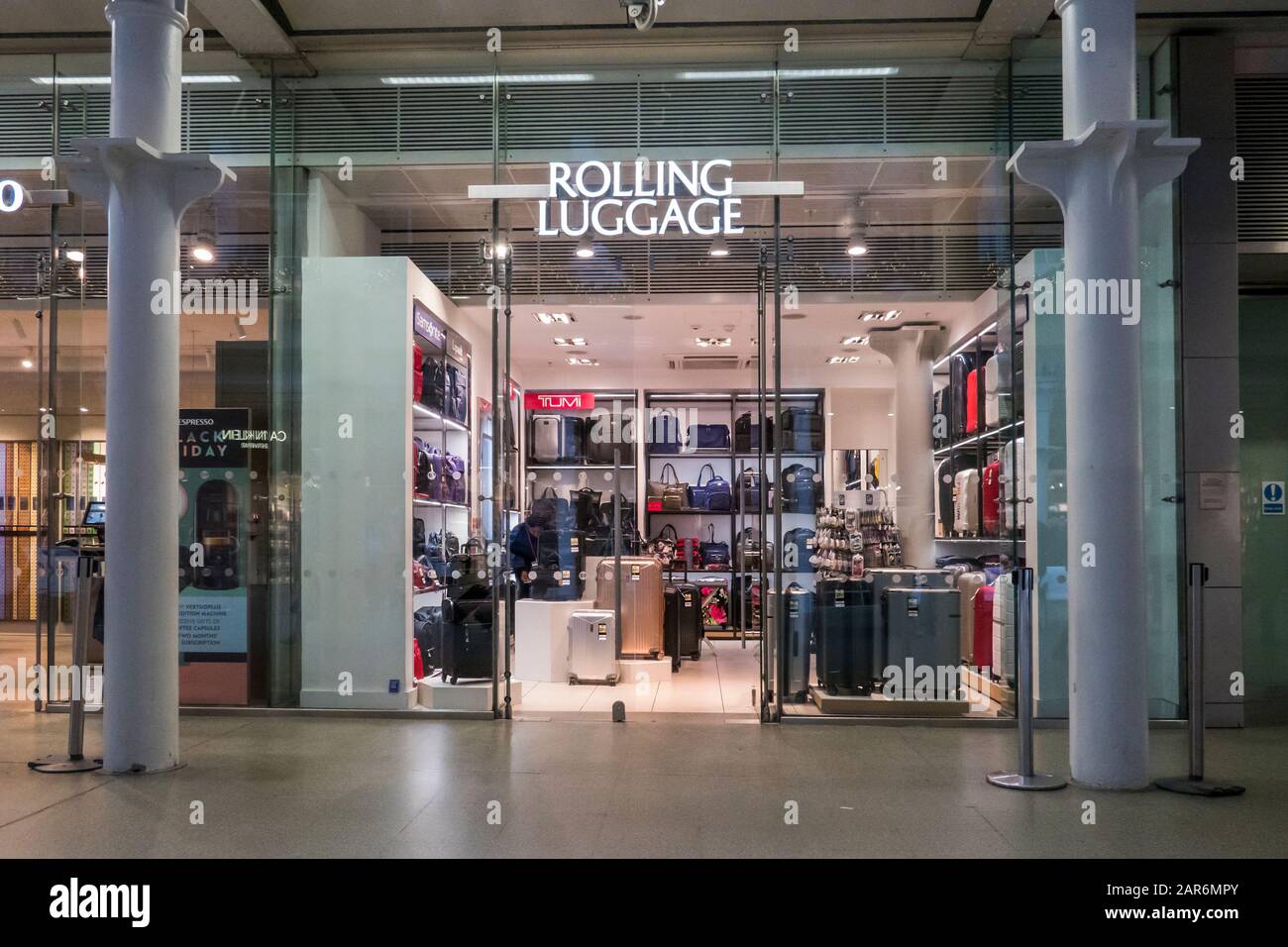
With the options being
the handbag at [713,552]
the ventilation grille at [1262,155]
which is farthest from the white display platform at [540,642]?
the ventilation grille at [1262,155]

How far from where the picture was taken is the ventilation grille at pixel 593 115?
7242 millimetres

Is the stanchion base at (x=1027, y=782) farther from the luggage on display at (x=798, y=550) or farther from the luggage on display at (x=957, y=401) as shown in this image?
the luggage on display at (x=957, y=401)

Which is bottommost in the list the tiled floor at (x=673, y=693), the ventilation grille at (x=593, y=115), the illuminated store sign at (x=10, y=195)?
the tiled floor at (x=673, y=693)

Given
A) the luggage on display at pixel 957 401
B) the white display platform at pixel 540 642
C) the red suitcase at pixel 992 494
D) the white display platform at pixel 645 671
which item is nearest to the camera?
the red suitcase at pixel 992 494

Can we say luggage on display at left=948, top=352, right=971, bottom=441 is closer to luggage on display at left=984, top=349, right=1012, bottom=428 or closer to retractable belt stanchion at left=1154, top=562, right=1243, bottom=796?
luggage on display at left=984, top=349, right=1012, bottom=428

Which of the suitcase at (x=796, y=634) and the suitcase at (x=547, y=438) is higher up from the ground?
the suitcase at (x=547, y=438)

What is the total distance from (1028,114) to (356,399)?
16.0ft

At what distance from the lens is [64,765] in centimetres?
548

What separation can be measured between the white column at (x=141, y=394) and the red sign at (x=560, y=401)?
4135 mm

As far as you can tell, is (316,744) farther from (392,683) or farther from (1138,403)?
(1138,403)

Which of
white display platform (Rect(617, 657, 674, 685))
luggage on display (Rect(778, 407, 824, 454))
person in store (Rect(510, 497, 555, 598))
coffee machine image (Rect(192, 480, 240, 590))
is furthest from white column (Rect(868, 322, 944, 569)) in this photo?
coffee machine image (Rect(192, 480, 240, 590))

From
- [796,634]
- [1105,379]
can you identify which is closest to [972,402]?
[796,634]

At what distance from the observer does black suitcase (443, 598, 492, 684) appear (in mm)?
7258
